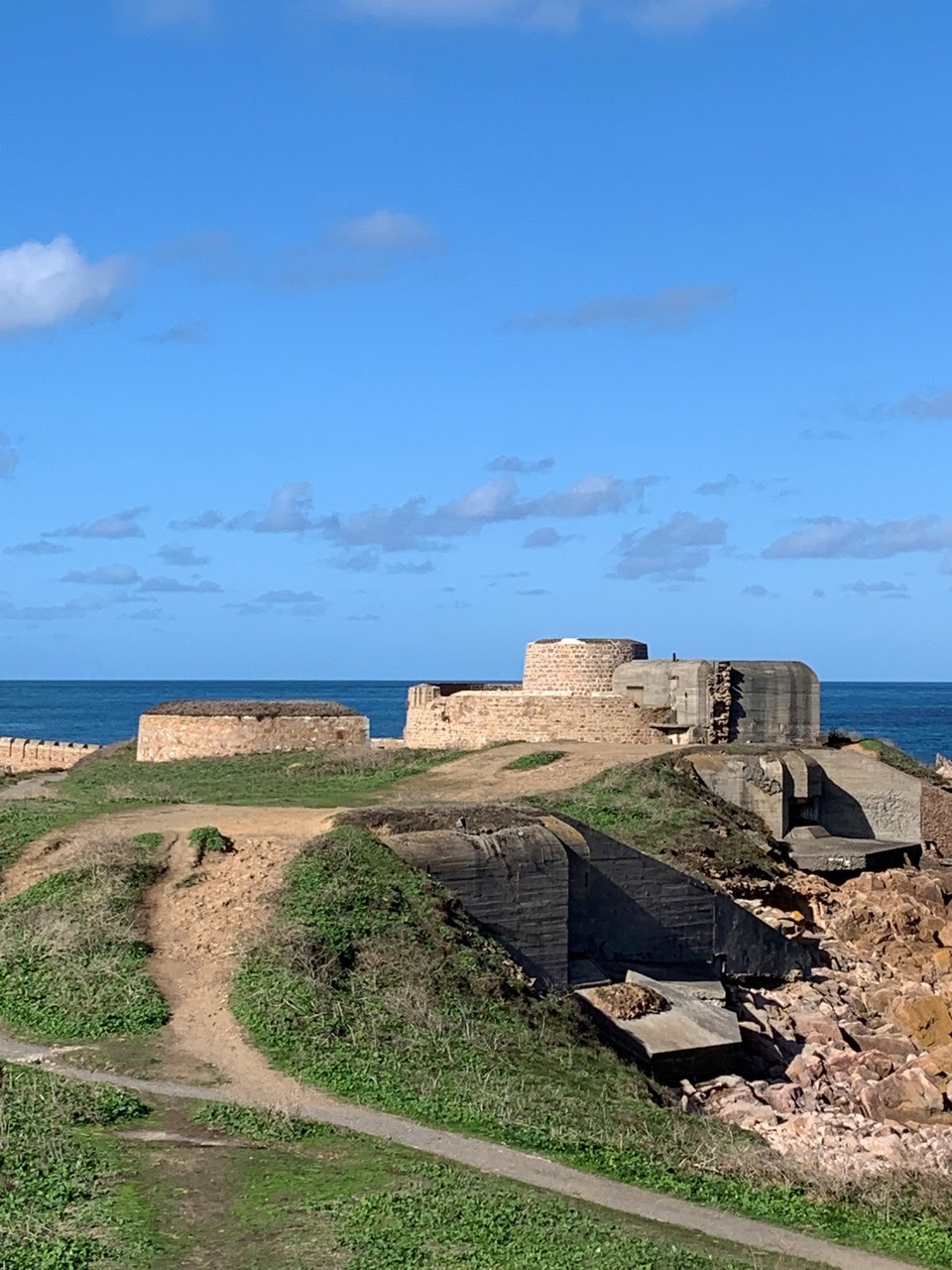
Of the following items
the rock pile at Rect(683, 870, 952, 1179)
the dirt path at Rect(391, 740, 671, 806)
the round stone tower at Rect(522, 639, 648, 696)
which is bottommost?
the rock pile at Rect(683, 870, 952, 1179)

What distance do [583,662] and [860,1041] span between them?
1462 cm

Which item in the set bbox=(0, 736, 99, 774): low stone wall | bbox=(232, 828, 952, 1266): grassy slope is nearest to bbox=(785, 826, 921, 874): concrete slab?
bbox=(232, 828, 952, 1266): grassy slope

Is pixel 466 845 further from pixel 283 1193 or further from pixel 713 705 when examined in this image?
pixel 713 705

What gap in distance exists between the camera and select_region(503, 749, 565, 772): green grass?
27.3 meters

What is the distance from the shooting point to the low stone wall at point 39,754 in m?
40.3

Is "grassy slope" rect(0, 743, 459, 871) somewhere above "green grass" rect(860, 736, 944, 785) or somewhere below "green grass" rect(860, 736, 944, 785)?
below

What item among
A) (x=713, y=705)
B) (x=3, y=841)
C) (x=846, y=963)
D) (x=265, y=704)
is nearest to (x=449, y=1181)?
(x=3, y=841)

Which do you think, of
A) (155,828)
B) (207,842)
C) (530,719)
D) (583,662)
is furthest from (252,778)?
(207,842)

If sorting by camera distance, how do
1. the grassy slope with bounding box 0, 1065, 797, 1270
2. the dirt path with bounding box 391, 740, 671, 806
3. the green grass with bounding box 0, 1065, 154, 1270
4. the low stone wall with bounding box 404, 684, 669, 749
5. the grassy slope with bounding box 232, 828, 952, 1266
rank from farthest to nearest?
the low stone wall with bounding box 404, 684, 669, 749 → the dirt path with bounding box 391, 740, 671, 806 → the grassy slope with bounding box 232, 828, 952, 1266 → the grassy slope with bounding box 0, 1065, 797, 1270 → the green grass with bounding box 0, 1065, 154, 1270

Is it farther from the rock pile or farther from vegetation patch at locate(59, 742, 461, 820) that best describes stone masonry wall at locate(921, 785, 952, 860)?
vegetation patch at locate(59, 742, 461, 820)

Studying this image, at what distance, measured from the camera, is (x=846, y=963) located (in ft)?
73.2

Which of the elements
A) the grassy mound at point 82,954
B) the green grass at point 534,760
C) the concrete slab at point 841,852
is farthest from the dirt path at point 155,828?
the concrete slab at point 841,852

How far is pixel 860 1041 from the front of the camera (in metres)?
18.8

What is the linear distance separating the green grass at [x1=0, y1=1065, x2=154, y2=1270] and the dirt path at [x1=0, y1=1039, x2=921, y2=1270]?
0.63 meters
